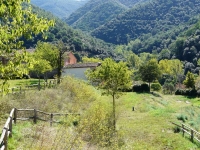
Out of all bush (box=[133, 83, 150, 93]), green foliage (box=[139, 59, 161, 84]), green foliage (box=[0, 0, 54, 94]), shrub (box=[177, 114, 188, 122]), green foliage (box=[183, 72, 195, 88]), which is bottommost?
shrub (box=[177, 114, 188, 122])

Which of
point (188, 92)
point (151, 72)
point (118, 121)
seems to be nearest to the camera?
point (118, 121)

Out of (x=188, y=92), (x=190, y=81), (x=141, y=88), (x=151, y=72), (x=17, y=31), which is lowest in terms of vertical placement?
(x=188, y=92)

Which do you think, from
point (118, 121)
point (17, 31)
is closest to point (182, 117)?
point (118, 121)

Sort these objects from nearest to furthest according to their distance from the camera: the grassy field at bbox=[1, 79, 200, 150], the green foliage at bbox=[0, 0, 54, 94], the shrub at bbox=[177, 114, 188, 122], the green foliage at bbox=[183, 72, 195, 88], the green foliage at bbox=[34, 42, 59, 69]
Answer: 1. the green foliage at bbox=[0, 0, 54, 94]
2. the grassy field at bbox=[1, 79, 200, 150]
3. the shrub at bbox=[177, 114, 188, 122]
4. the green foliage at bbox=[34, 42, 59, 69]
5. the green foliage at bbox=[183, 72, 195, 88]

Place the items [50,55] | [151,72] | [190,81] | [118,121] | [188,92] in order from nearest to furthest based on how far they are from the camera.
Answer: [118,121] → [50,55] → [151,72] → [188,92] → [190,81]

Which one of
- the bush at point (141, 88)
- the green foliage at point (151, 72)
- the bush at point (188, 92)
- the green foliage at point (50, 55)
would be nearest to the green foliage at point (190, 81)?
the bush at point (188, 92)

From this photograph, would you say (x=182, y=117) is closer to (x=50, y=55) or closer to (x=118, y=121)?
(x=118, y=121)

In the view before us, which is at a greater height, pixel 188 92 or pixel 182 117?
pixel 188 92

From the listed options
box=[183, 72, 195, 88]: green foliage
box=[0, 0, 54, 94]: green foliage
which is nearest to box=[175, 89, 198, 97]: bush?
box=[183, 72, 195, 88]: green foliage

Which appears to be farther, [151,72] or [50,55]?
[151,72]

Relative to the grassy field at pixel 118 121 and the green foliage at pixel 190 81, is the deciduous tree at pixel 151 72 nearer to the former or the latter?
the green foliage at pixel 190 81

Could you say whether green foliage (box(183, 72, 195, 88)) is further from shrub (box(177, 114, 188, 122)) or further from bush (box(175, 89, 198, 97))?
shrub (box(177, 114, 188, 122))

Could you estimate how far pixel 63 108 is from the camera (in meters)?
27.4

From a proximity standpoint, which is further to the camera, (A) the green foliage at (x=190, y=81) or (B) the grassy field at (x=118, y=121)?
(A) the green foliage at (x=190, y=81)
